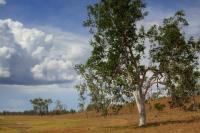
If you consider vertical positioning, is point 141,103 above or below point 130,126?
above

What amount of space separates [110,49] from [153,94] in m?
7.96

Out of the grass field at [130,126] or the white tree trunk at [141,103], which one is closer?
the grass field at [130,126]

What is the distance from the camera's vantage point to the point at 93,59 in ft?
193

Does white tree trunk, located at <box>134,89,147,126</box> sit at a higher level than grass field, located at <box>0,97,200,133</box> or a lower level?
higher

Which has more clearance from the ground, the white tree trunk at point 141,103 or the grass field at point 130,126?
the white tree trunk at point 141,103

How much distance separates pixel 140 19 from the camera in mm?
58625

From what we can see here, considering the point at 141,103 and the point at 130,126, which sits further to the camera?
the point at 130,126

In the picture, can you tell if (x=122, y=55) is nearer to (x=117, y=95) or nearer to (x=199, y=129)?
(x=117, y=95)

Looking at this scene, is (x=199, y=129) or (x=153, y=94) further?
(x=153, y=94)

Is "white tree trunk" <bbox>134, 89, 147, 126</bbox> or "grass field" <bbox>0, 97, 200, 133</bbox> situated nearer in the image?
"grass field" <bbox>0, 97, 200, 133</bbox>

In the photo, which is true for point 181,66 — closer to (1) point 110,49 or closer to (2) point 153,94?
(2) point 153,94

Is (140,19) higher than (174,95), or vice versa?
(140,19)

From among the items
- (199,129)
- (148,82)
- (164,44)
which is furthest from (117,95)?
(199,129)

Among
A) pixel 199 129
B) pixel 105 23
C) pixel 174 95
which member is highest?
pixel 105 23
